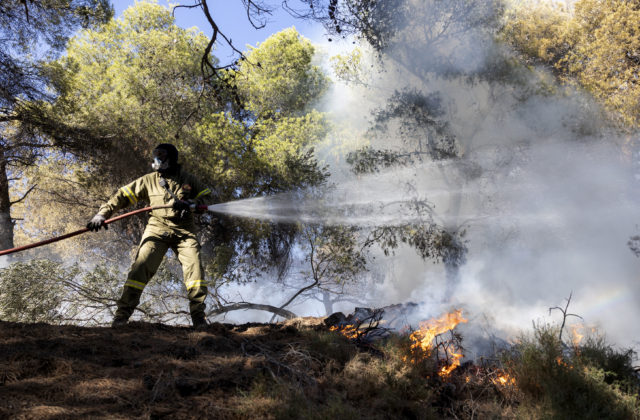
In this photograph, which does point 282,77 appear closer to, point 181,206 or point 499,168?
point 499,168

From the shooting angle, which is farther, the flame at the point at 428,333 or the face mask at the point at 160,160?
the face mask at the point at 160,160

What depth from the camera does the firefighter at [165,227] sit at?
161 inches

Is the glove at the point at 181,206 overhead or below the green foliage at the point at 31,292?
overhead

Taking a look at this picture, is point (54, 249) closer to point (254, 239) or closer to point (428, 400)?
point (254, 239)

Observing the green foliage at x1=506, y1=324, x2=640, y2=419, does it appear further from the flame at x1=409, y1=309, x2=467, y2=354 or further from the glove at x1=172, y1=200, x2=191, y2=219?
the glove at x1=172, y1=200, x2=191, y2=219

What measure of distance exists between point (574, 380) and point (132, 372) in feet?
9.62

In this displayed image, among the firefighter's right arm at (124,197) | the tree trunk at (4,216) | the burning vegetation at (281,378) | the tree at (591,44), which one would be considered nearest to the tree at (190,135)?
the tree trunk at (4,216)

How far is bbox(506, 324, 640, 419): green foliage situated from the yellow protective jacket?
Result: 3.72 meters

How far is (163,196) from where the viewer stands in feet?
14.8

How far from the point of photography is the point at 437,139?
1185 centimetres

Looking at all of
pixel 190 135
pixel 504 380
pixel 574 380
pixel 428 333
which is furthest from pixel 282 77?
pixel 574 380

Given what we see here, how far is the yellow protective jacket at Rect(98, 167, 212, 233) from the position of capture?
174 inches

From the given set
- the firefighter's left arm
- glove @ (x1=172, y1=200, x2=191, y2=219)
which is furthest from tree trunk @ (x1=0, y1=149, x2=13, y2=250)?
glove @ (x1=172, y1=200, x2=191, y2=219)

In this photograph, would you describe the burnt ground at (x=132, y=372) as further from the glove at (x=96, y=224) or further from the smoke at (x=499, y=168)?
the smoke at (x=499, y=168)
